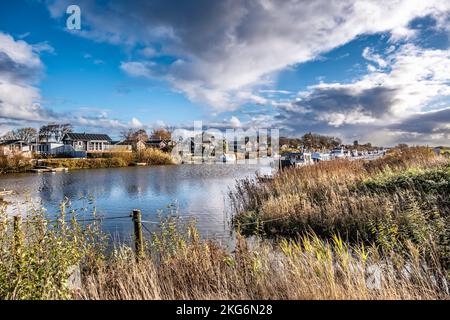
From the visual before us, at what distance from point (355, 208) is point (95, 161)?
4440cm

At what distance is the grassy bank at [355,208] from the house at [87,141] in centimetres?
5596

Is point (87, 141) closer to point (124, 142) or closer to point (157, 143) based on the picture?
point (124, 142)

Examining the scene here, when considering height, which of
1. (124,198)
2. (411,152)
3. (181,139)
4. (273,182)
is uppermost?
(181,139)

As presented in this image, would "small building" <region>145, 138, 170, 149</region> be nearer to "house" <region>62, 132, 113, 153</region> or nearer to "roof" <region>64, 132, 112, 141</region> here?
"house" <region>62, 132, 113, 153</region>

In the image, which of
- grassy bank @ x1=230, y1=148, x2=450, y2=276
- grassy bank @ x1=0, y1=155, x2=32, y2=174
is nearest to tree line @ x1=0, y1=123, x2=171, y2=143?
grassy bank @ x1=0, y1=155, x2=32, y2=174

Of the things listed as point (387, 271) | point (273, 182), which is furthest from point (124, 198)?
point (387, 271)

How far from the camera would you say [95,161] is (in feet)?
153

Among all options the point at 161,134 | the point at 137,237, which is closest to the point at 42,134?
the point at 161,134

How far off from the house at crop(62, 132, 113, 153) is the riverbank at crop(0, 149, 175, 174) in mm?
13119

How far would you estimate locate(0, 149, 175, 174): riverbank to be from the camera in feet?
127

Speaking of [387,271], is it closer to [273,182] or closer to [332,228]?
[332,228]

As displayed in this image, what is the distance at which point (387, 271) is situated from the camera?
13.5 feet

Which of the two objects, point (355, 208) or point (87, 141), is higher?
point (87, 141)
